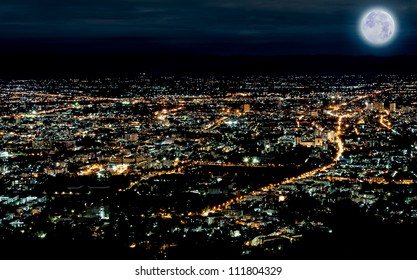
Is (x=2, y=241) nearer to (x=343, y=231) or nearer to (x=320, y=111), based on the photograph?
(x=343, y=231)

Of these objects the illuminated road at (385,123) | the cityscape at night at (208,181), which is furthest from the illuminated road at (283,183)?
the illuminated road at (385,123)

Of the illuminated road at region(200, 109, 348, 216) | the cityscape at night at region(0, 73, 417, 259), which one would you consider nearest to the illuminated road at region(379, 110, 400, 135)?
the cityscape at night at region(0, 73, 417, 259)

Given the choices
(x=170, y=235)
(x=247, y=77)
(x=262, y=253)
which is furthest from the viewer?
(x=247, y=77)

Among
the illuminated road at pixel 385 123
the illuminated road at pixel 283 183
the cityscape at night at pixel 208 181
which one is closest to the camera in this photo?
the cityscape at night at pixel 208 181

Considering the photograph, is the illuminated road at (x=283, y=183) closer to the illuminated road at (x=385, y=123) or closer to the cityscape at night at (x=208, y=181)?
the cityscape at night at (x=208, y=181)

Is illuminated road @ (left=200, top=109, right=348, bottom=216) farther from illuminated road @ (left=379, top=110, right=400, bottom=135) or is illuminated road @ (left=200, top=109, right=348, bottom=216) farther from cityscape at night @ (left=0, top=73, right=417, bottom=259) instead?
illuminated road @ (left=379, top=110, right=400, bottom=135)

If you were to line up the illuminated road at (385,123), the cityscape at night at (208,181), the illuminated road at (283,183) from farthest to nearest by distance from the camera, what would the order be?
the illuminated road at (385,123) < the illuminated road at (283,183) < the cityscape at night at (208,181)

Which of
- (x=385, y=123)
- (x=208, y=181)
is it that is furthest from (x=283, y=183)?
(x=385, y=123)
